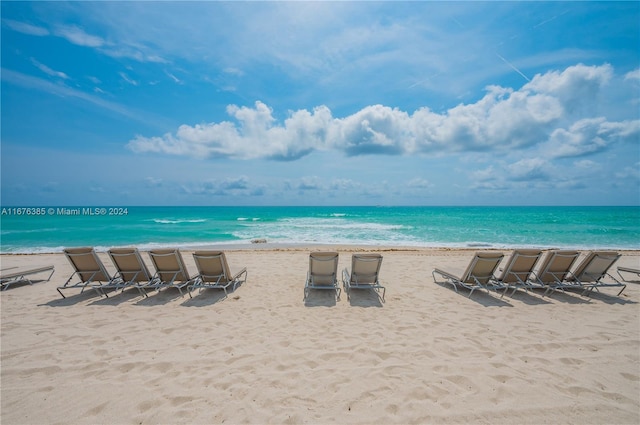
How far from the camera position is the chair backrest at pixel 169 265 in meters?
6.07

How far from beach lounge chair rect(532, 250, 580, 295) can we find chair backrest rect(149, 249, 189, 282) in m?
8.04

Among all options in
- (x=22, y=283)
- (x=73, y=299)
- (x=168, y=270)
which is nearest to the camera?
(x=73, y=299)

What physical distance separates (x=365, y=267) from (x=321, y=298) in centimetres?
118

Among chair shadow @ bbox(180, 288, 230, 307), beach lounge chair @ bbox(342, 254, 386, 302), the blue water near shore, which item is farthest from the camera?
the blue water near shore

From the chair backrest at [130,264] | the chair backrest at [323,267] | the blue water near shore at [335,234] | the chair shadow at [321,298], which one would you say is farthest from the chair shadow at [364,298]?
the blue water near shore at [335,234]

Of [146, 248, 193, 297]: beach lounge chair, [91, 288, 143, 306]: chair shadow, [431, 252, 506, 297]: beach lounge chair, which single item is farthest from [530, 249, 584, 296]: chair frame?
[91, 288, 143, 306]: chair shadow

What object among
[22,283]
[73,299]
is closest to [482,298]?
[73,299]

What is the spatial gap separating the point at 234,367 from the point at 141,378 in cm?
102

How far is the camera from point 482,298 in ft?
19.6

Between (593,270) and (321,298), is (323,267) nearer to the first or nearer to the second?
(321,298)

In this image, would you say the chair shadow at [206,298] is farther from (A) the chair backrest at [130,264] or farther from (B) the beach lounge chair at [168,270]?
(A) the chair backrest at [130,264]

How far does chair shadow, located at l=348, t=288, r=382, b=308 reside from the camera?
18.4ft

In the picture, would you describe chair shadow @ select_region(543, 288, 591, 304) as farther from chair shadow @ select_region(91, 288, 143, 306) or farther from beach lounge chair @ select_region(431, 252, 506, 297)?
chair shadow @ select_region(91, 288, 143, 306)

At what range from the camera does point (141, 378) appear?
10.3 ft
